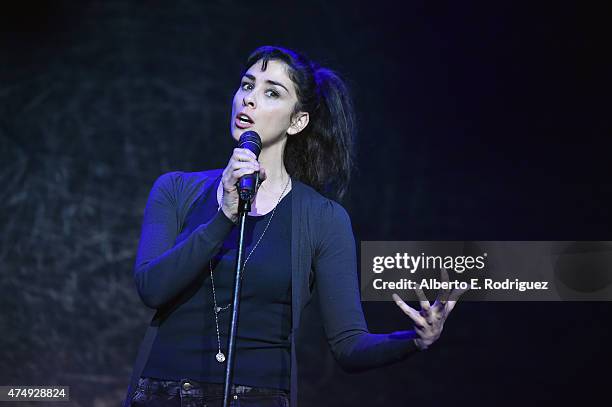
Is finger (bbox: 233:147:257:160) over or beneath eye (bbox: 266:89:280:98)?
beneath

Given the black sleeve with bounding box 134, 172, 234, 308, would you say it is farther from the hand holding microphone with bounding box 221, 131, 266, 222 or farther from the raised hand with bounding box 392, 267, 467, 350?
the raised hand with bounding box 392, 267, 467, 350

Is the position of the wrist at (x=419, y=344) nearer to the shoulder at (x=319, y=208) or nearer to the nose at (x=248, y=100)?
the shoulder at (x=319, y=208)

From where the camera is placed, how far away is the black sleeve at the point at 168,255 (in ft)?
4.34

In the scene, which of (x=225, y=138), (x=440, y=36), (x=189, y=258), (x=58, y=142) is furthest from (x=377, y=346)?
(x=58, y=142)

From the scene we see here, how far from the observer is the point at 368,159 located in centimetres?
297

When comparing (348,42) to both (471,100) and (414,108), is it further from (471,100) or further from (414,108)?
(471,100)

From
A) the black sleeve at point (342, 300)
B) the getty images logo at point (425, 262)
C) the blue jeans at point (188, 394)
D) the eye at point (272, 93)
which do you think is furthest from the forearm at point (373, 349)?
the getty images logo at point (425, 262)

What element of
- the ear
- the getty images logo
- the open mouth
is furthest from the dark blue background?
the open mouth

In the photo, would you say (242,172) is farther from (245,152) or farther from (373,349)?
(373,349)

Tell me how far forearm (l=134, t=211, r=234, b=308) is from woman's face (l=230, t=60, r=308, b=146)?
33 centimetres

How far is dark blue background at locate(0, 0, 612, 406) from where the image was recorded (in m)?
2.91

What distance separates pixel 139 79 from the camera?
3049mm

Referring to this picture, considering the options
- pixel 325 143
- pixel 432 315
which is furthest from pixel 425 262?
pixel 432 315

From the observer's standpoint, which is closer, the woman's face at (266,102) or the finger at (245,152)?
the finger at (245,152)
